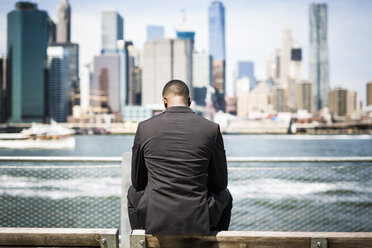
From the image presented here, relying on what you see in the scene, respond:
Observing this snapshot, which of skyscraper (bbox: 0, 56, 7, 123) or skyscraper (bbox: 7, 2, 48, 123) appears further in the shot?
skyscraper (bbox: 0, 56, 7, 123)

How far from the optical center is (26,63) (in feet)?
489

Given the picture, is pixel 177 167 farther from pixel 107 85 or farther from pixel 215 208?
pixel 107 85

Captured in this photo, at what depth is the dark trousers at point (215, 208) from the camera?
203cm

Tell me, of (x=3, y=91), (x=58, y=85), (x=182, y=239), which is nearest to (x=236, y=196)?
(x=182, y=239)

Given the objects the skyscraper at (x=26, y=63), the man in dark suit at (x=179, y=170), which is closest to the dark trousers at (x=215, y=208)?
the man in dark suit at (x=179, y=170)

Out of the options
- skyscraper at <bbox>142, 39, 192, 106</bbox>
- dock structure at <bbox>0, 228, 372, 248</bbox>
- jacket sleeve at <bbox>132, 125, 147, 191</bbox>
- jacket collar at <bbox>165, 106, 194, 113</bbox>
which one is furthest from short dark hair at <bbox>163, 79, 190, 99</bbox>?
skyscraper at <bbox>142, 39, 192, 106</bbox>

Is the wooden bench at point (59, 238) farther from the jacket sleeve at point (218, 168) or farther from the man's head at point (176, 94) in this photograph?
the man's head at point (176, 94)

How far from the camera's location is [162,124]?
6.64ft

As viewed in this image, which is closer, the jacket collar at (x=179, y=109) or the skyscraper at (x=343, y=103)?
the jacket collar at (x=179, y=109)

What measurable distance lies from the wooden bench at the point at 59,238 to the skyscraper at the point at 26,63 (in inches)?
5910

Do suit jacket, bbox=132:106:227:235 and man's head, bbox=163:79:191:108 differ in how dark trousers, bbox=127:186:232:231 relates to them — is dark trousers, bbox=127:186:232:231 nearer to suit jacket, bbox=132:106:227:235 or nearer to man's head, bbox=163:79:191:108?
suit jacket, bbox=132:106:227:235

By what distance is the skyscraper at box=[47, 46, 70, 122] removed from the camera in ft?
531

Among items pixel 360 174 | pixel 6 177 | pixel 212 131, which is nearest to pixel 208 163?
pixel 212 131

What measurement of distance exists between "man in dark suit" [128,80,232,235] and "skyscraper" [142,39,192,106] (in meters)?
164
